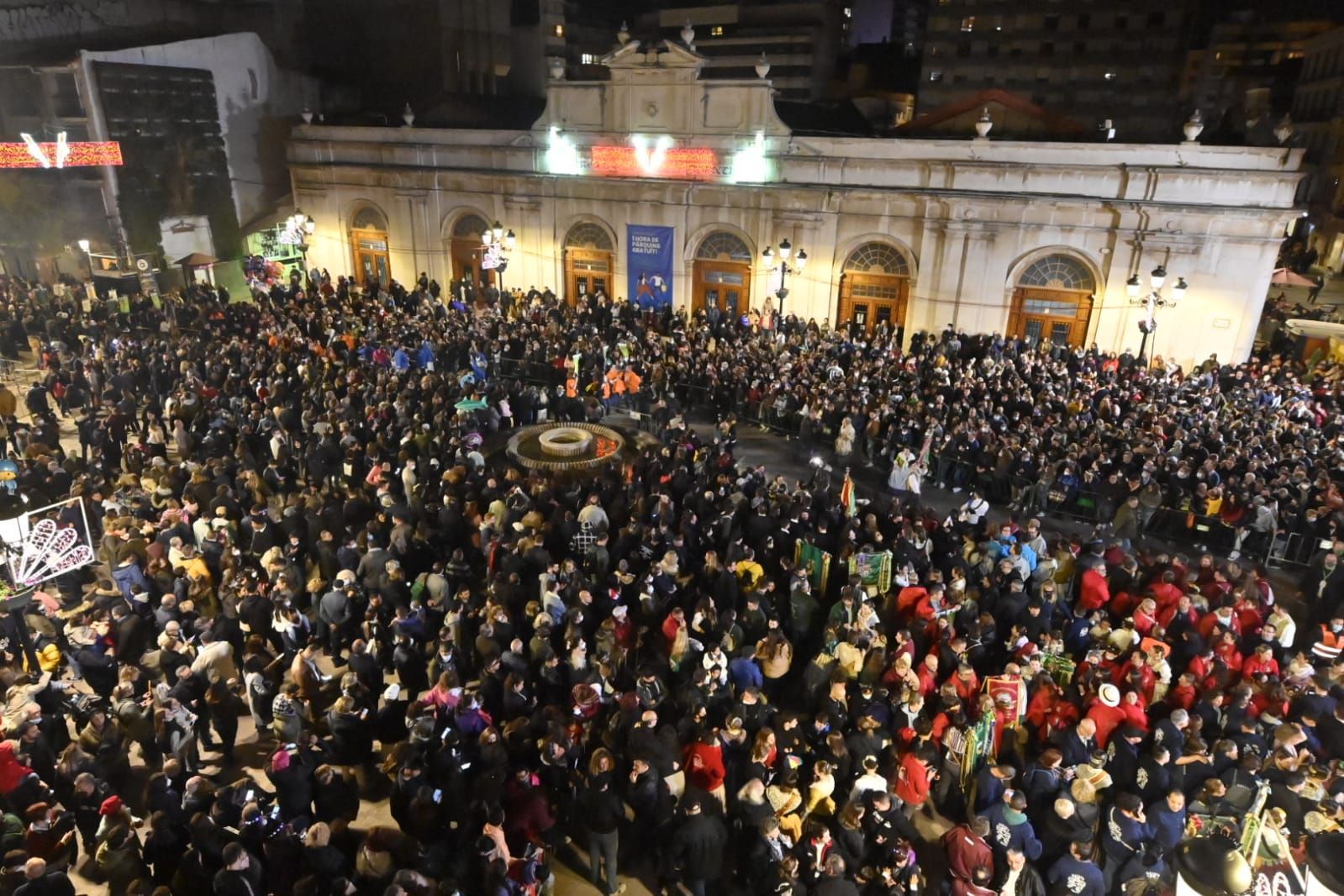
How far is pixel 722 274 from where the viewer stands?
93.5ft

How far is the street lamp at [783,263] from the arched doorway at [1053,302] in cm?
643

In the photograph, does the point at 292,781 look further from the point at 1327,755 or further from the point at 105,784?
the point at 1327,755

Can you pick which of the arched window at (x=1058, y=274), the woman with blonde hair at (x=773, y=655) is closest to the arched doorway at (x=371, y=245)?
the arched window at (x=1058, y=274)

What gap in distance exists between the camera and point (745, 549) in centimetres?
1089

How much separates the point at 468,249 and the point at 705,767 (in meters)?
29.1

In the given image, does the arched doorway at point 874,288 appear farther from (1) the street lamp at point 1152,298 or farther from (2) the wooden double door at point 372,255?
(2) the wooden double door at point 372,255

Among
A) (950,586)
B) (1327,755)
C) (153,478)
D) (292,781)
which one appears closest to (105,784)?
(292,781)

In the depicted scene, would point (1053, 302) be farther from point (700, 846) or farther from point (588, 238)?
point (700, 846)

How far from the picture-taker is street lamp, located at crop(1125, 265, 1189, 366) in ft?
65.4

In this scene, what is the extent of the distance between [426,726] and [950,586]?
242 inches

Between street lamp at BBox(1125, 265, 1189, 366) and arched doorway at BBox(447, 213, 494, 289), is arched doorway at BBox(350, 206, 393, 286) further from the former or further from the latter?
street lamp at BBox(1125, 265, 1189, 366)

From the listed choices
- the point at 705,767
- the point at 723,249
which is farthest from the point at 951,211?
the point at 705,767

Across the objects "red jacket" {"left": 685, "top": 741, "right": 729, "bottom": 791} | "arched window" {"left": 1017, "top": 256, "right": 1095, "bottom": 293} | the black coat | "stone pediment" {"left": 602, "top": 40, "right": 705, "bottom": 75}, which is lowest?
the black coat

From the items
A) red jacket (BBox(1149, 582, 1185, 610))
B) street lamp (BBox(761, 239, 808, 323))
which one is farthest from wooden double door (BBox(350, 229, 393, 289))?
red jacket (BBox(1149, 582, 1185, 610))
